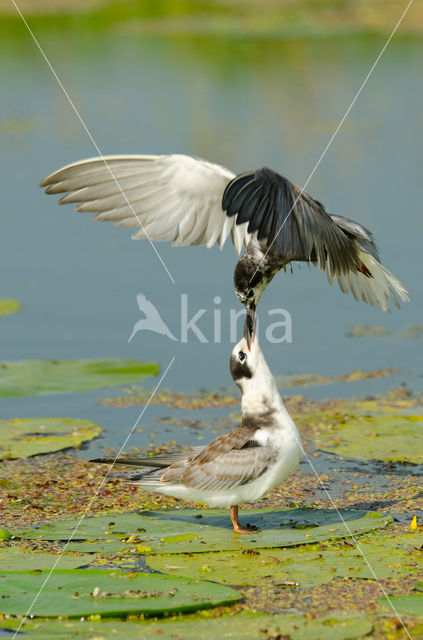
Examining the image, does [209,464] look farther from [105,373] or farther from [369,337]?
[369,337]

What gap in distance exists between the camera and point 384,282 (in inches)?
294

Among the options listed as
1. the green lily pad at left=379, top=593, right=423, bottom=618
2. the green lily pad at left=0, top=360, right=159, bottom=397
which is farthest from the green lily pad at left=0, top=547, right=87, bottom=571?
the green lily pad at left=0, top=360, right=159, bottom=397

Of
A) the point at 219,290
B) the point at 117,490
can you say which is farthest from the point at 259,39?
the point at 117,490

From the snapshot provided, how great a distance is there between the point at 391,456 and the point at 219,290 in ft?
14.3

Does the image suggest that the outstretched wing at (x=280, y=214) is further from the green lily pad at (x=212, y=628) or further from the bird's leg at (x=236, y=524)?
the green lily pad at (x=212, y=628)

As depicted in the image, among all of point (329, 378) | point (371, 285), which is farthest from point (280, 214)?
point (329, 378)

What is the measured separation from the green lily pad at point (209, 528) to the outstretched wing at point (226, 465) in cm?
27

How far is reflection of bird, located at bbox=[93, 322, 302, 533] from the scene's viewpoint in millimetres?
5906

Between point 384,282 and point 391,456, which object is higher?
point 384,282

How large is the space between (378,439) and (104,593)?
9.90 ft

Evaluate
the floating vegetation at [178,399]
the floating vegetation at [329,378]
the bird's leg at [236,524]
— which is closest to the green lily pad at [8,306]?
the floating vegetation at [178,399]

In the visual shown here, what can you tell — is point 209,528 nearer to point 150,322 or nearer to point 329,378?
point 329,378

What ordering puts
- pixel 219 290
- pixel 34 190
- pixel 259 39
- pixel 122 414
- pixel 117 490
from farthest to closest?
pixel 259 39
pixel 34 190
pixel 219 290
pixel 122 414
pixel 117 490

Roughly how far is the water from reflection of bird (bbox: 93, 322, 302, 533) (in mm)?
1608
